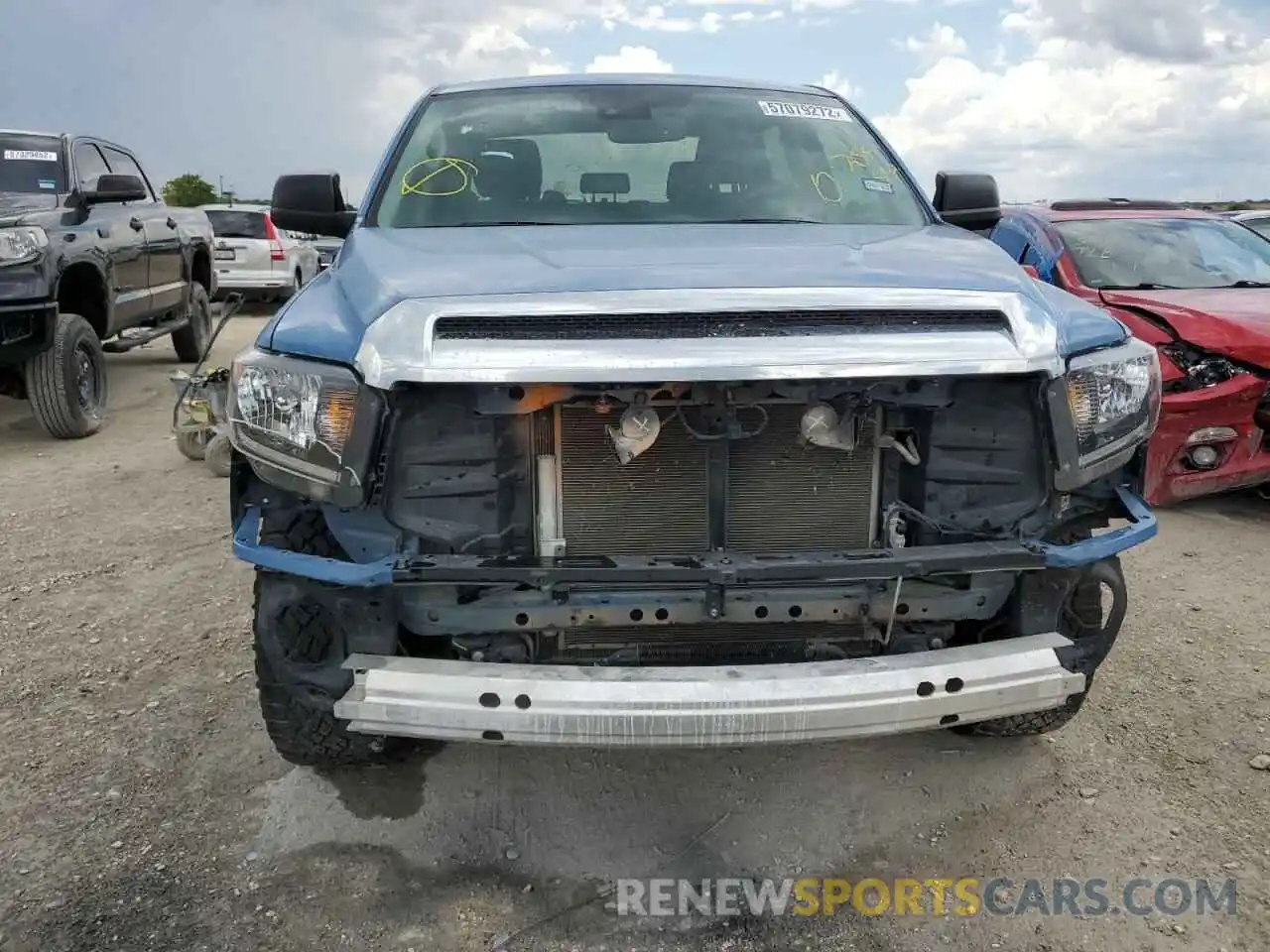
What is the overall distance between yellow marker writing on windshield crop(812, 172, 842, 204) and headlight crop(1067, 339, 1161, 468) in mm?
1283

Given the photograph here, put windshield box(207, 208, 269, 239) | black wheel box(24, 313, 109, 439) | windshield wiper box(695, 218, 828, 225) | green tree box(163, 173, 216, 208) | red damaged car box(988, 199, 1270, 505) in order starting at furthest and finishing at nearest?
1. green tree box(163, 173, 216, 208)
2. windshield box(207, 208, 269, 239)
3. black wheel box(24, 313, 109, 439)
4. red damaged car box(988, 199, 1270, 505)
5. windshield wiper box(695, 218, 828, 225)

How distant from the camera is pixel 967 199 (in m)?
3.90

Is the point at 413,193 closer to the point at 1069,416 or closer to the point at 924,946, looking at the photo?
the point at 1069,416

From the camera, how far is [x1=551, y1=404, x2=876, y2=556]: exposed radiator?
Result: 2463 mm

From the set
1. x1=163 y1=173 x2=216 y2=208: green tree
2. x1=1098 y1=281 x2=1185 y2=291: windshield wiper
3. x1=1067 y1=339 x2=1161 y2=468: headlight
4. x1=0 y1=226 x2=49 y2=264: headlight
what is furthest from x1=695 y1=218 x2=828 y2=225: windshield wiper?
x1=163 y1=173 x2=216 y2=208: green tree

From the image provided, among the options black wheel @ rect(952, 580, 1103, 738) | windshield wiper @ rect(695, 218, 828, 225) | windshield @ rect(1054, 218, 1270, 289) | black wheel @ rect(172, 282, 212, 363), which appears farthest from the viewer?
black wheel @ rect(172, 282, 212, 363)

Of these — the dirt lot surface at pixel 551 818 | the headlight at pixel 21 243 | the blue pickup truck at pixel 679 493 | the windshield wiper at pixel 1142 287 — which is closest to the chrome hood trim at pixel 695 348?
the blue pickup truck at pixel 679 493

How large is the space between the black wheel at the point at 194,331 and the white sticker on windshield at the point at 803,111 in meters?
7.50

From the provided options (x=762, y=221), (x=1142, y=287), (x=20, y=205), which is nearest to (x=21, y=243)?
(x=20, y=205)

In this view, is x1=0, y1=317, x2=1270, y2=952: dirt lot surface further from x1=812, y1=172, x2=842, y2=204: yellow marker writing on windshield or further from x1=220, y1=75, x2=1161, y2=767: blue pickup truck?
x1=812, y1=172, x2=842, y2=204: yellow marker writing on windshield

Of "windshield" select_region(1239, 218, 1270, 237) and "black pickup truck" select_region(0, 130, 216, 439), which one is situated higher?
"windshield" select_region(1239, 218, 1270, 237)

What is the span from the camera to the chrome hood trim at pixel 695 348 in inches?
83.4

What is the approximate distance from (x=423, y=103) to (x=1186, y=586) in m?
3.84

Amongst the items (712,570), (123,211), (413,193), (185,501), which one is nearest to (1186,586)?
(712,570)
